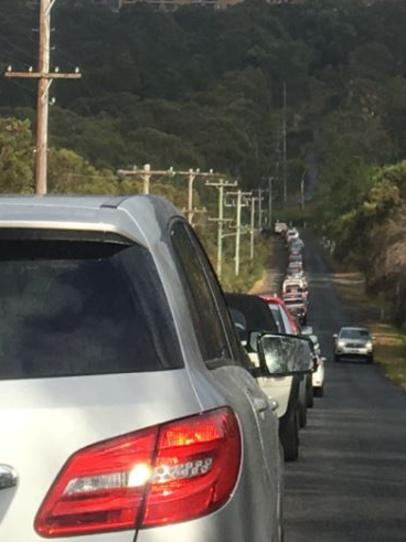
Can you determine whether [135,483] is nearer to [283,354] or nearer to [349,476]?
[283,354]

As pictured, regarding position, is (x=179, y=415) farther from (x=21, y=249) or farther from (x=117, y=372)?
(x=21, y=249)

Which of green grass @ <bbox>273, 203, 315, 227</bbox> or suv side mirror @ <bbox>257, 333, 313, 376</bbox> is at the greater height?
suv side mirror @ <bbox>257, 333, 313, 376</bbox>

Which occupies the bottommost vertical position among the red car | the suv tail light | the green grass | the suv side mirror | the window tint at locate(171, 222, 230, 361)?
the green grass

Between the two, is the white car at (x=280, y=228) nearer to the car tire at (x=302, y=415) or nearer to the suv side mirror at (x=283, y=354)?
the car tire at (x=302, y=415)

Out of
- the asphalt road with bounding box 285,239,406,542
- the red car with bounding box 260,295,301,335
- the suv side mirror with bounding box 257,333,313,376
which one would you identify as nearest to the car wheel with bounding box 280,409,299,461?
the asphalt road with bounding box 285,239,406,542

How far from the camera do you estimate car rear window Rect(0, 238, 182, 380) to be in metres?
4.45

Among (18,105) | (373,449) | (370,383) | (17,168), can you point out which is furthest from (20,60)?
(373,449)

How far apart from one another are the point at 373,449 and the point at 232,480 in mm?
14110

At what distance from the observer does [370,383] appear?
44531 mm

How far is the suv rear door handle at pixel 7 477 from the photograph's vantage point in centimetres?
415

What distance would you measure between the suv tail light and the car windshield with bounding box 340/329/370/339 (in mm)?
52497

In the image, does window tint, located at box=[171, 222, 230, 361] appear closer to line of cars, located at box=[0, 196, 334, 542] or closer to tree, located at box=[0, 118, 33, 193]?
line of cars, located at box=[0, 196, 334, 542]

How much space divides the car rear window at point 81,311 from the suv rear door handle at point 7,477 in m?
0.31

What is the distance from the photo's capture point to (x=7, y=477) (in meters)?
4.16
